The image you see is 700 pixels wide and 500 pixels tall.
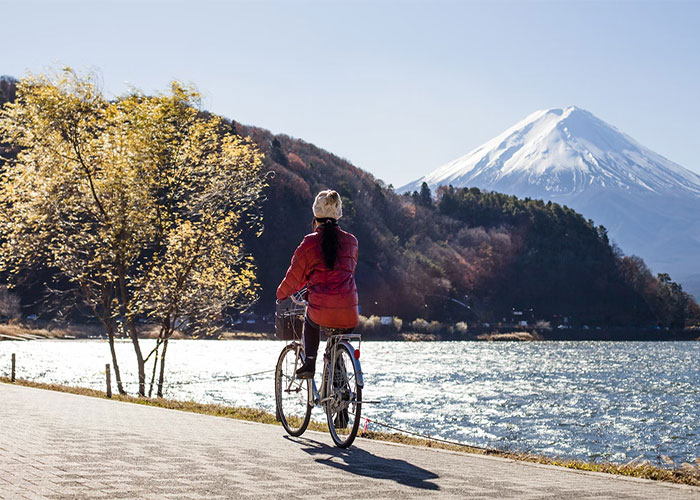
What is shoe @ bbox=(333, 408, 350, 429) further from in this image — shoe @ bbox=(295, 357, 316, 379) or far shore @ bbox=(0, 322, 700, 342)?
far shore @ bbox=(0, 322, 700, 342)

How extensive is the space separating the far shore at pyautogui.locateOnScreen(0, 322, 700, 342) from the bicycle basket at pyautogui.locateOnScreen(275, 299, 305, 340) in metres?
96.7

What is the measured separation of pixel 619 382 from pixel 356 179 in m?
118

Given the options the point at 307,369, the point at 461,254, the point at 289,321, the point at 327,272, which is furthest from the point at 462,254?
the point at 327,272

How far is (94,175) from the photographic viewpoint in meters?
24.6

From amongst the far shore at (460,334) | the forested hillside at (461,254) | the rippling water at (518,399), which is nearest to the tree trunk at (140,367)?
the rippling water at (518,399)

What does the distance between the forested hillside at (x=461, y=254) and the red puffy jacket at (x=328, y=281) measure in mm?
131923

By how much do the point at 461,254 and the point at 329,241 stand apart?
174 metres

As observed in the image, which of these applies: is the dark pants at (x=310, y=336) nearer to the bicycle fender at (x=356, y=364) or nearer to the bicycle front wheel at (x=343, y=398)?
the bicycle front wheel at (x=343, y=398)

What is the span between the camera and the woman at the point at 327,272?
25.9 ft

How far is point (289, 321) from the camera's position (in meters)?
8.75

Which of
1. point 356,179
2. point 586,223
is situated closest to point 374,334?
point 356,179

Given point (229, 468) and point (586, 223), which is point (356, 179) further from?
point (229, 468)

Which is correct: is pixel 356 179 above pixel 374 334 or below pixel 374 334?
above

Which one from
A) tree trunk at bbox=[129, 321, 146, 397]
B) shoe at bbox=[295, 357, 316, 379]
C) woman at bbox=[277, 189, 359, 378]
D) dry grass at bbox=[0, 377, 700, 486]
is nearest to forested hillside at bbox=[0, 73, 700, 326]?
tree trunk at bbox=[129, 321, 146, 397]
